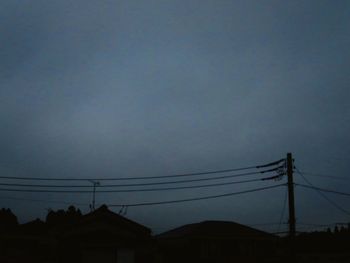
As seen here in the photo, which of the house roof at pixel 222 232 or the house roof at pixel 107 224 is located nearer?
the house roof at pixel 107 224

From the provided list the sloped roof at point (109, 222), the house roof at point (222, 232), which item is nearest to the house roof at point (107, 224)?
the sloped roof at point (109, 222)

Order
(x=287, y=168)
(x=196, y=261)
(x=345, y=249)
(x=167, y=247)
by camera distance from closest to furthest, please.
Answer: (x=287, y=168) → (x=196, y=261) → (x=167, y=247) → (x=345, y=249)

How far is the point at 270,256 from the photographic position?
41219 millimetres

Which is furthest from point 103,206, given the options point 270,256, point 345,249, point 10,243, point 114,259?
point 345,249

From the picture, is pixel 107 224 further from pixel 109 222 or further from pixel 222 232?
pixel 222 232

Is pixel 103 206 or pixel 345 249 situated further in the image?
pixel 345 249

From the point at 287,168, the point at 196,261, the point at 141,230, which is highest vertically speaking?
the point at 287,168

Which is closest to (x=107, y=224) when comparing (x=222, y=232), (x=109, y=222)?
(x=109, y=222)

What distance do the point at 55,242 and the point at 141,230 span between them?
649cm

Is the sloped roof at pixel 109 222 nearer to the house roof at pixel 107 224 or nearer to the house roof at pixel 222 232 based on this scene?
the house roof at pixel 107 224

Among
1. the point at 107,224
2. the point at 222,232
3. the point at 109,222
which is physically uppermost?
the point at 109,222

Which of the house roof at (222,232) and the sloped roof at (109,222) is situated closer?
the sloped roof at (109,222)

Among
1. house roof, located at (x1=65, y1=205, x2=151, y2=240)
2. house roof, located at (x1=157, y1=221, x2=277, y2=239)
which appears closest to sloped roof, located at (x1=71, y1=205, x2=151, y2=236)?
house roof, located at (x1=65, y1=205, x2=151, y2=240)

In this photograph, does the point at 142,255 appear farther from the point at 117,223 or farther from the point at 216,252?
the point at 216,252
